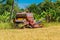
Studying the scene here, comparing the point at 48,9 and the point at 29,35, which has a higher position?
the point at 29,35

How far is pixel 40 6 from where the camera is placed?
843 inches

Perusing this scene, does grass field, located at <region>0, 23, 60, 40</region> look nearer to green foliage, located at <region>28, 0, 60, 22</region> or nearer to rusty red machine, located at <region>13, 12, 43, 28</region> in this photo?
rusty red machine, located at <region>13, 12, 43, 28</region>

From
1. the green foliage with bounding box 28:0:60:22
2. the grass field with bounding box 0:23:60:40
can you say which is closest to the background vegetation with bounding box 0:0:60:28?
the green foliage with bounding box 28:0:60:22

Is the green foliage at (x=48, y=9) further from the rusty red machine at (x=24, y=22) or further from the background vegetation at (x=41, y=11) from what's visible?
the rusty red machine at (x=24, y=22)

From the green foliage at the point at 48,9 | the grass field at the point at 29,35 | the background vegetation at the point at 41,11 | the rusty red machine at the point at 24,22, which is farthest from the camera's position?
the green foliage at the point at 48,9

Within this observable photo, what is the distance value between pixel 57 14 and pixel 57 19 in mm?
1224

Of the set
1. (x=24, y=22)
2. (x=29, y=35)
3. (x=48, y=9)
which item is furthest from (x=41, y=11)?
(x=29, y=35)

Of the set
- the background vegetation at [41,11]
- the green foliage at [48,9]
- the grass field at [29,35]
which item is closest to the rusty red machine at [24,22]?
the grass field at [29,35]

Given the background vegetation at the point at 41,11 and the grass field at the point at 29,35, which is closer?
the grass field at the point at 29,35

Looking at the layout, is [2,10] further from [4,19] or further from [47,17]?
[47,17]

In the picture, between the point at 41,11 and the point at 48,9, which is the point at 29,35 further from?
the point at 41,11

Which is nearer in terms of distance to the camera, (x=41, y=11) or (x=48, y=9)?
(x=48, y=9)

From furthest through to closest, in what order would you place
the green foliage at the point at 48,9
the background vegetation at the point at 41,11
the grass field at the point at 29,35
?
the green foliage at the point at 48,9 → the background vegetation at the point at 41,11 → the grass field at the point at 29,35

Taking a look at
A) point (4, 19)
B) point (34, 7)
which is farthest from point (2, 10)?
point (4, 19)
